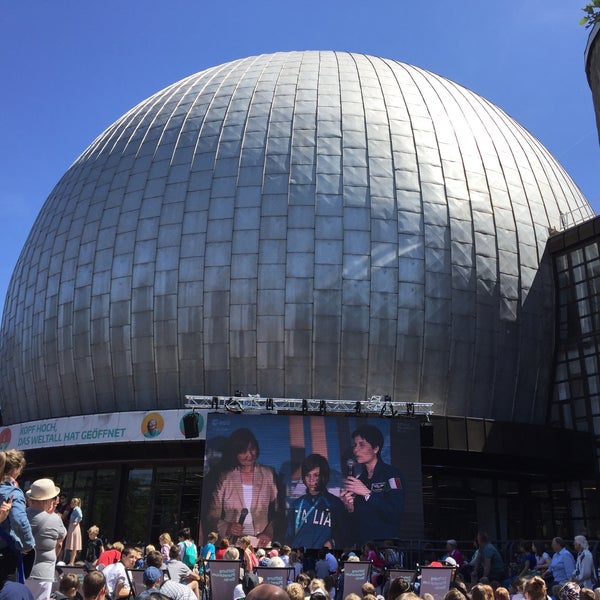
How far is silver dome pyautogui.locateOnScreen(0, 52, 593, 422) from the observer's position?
25938mm

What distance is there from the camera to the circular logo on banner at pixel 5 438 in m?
28.7

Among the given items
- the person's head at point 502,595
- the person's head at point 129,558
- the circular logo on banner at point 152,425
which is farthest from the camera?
the circular logo on banner at point 152,425

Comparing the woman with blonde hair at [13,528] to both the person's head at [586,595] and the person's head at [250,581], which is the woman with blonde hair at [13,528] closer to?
the person's head at [586,595]

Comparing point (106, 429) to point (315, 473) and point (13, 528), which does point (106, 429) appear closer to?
point (315, 473)

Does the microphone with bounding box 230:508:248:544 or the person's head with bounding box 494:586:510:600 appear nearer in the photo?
the person's head with bounding box 494:586:510:600

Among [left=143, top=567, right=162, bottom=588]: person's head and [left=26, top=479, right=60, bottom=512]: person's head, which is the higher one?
[left=26, top=479, right=60, bottom=512]: person's head

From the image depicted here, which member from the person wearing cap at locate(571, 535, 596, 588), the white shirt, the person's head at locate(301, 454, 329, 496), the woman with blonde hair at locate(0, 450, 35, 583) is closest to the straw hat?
the woman with blonde hair at locate(0, 450, 35, 583)

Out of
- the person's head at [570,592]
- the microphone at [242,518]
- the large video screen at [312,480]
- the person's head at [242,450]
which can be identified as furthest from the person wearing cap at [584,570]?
the person's head at [242,450]

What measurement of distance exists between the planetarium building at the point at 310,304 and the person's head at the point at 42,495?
16.3 meters

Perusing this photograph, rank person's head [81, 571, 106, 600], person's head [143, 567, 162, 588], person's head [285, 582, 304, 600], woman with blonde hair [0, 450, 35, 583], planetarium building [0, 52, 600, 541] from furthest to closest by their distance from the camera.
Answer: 1. planetarium building [0, 52, 600, 541]
2. person's head [143, 567, 162, 588]
3. person's head [285, 582, 304, 600]
4. person's head [81, 571, 106, 600]
5. woman with blonde hair [0, 450, 35, 583]

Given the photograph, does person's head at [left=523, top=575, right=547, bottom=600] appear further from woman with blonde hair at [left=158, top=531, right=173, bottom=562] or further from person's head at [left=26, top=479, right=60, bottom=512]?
woman with blonde hair at [left=158, top=531, right=173, bottom=562]

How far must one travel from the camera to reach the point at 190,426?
24.1 m

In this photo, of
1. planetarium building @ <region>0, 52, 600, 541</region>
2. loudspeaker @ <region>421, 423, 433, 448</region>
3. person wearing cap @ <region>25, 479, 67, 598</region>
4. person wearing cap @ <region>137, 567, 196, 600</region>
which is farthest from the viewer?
planetarium building @ <region>0, 52, 600, 541</region>

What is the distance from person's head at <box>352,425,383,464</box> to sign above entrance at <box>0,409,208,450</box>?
496cm
